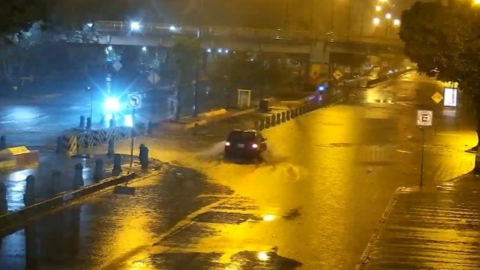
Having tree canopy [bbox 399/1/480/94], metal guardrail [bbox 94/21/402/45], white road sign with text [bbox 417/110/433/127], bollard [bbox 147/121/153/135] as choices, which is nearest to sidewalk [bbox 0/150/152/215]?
bollard [bbox 147/121/153/135]

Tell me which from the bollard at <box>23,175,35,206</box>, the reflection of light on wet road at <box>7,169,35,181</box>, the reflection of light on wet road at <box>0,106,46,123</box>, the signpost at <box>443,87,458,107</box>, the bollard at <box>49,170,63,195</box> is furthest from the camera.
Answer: the signpost at <box>443,87,458,107</box>

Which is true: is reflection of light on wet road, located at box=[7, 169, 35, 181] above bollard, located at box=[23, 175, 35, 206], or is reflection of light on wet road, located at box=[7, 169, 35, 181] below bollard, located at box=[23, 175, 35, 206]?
below

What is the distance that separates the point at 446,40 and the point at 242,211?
41.2 feet

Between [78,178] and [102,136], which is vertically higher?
[102,136]

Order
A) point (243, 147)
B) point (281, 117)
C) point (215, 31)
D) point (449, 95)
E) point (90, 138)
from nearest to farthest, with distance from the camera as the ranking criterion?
1. point (243, 147)
2. point (90, 138)
3. point (281, 117)
4. point (449, 95)
5. point (215, 31)

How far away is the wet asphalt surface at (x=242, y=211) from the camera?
1527 centimetres

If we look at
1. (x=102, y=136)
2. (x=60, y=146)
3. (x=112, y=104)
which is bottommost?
(x=60, y=146)

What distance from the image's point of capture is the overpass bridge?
91.7 metres

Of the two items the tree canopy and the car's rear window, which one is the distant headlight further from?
the tree canopy

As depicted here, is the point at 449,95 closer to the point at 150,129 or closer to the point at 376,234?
the point at 150,129

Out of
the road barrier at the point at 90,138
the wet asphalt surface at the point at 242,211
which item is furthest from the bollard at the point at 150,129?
the wet asphalt surface at the point at 242,211

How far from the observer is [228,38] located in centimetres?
9269

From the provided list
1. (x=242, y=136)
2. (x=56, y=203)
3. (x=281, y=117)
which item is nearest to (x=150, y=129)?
(x=242, y=136)

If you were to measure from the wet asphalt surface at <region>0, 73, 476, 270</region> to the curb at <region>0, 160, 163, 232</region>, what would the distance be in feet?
1.28
